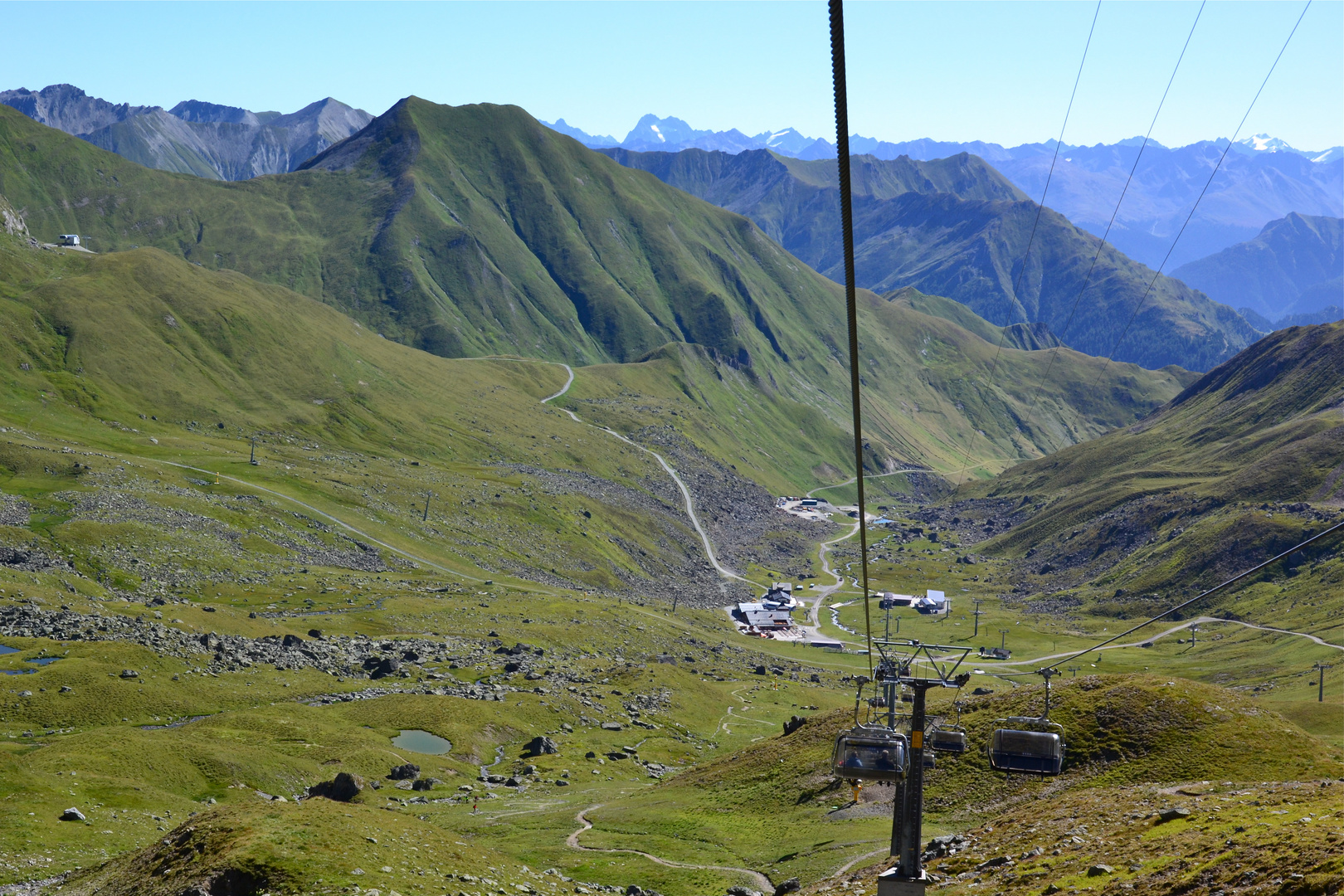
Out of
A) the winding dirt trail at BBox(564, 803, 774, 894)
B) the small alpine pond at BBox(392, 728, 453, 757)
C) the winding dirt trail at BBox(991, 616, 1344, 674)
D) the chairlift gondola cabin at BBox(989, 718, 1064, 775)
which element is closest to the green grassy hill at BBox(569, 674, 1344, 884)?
the winding dirt trail at BBox(564, 803, 774, 894)

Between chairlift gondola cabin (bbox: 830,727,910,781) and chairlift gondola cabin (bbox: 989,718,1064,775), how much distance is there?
6186mm

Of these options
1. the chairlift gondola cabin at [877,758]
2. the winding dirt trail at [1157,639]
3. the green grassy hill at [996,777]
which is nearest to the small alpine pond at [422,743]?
the green grassy hill at [996,777]

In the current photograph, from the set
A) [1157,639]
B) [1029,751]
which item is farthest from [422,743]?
[1157,639]

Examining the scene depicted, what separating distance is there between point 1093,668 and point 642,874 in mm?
138257

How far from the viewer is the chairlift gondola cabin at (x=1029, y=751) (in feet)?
116

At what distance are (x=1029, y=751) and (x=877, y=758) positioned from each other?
A: 26.3 ft

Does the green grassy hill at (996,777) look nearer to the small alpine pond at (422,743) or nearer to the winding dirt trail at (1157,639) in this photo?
the small alpine pond at (422,743)

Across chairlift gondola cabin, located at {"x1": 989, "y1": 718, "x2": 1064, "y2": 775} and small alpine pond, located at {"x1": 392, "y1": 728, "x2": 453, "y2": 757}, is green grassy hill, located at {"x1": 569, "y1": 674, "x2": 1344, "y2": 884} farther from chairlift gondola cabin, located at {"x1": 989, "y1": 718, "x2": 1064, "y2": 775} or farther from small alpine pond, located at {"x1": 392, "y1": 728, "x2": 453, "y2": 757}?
small alpine pond, located at {"x1": 392, "y1": 728, "x2": 453, "y2": 757}

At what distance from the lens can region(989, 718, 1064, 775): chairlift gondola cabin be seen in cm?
3544

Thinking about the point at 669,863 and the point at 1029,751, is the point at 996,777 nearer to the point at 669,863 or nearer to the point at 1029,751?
the point at 669,863

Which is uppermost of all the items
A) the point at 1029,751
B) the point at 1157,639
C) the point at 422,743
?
the point at 1029,751

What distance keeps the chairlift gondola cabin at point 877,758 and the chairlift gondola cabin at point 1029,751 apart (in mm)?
6186

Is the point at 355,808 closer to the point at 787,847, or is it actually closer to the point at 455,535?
the point at 787,847

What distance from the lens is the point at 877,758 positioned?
30.9 m
